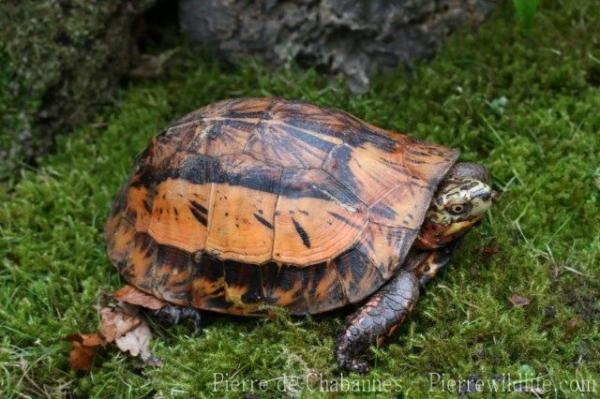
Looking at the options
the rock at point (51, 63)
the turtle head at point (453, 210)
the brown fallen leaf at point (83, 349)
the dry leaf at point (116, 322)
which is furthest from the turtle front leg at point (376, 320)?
the rock at point (51, 63)

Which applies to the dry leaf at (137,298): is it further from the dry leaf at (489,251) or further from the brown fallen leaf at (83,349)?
the dry leaf at (489,251)

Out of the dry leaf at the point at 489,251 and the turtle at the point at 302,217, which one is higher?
the turtle at the point at 302,217

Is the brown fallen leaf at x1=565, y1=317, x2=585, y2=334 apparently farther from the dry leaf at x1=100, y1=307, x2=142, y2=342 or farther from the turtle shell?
the dry leaf at x1=100, y1=307, x2=142, y2=342

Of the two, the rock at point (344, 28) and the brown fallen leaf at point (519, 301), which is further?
the rock at point (344, 28)

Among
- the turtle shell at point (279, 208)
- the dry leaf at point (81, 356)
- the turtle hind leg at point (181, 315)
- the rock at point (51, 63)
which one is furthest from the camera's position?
the rock at point (51, 63)

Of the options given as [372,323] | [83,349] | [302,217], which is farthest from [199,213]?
[372,323]

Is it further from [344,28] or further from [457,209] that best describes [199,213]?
[344,28]
